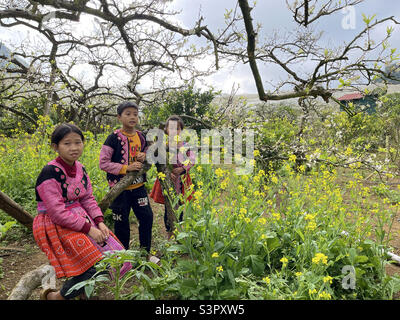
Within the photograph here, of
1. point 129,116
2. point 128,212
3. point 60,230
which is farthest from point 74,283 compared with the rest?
point 129,116

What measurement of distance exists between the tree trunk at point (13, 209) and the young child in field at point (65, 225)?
0.92 m

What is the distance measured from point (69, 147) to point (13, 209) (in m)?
1.26

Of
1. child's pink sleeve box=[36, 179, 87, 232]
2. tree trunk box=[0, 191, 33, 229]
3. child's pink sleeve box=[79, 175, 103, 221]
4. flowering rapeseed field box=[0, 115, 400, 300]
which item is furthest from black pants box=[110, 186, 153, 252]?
tree trunk box=[0, 191, 33, 229]

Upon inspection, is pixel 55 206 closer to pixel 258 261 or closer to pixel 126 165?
pixel 126 165

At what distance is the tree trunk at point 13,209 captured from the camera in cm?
262

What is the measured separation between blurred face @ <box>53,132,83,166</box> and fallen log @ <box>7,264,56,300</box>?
1062 mm

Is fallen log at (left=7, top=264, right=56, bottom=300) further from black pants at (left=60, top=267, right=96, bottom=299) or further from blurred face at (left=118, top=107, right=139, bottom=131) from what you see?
blurred face at (left=118, top=107, right=139, bottom=131)

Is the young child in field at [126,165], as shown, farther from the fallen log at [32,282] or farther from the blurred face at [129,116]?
the fallen log at [32,282]

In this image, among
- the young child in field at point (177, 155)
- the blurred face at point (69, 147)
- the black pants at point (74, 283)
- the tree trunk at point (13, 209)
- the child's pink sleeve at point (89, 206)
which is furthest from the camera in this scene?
the young child in field at point (177, 155)

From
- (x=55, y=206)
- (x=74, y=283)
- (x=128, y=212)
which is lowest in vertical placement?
(x=74, y=283)

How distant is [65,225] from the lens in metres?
1.93

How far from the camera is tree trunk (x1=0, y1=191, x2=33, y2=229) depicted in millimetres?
2617

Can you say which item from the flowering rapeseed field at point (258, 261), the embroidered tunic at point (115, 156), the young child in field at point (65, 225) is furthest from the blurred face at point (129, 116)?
the flowering rapeseed field at point (258, 261)

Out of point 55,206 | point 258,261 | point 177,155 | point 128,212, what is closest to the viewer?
point 55,206
